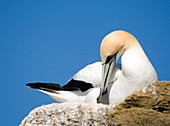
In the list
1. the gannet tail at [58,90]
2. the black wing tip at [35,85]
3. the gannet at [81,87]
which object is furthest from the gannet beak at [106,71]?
the black wing tip at [35,85]

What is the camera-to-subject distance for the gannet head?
5238 mm

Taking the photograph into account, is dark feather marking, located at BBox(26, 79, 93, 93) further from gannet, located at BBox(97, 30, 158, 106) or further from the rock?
the rock

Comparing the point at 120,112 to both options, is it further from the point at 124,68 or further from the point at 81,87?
the point at 81,87

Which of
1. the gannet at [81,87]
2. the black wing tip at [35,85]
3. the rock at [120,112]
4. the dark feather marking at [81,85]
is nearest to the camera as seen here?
the rock at [120,112]

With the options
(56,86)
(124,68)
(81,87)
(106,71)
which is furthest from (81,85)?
(124,68)

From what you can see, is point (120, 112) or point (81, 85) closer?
point (120, 112)

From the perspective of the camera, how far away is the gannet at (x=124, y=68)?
5.15 m

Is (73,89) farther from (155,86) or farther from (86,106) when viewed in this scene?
(155,86)

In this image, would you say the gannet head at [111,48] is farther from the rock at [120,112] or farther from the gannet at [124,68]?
Answer: the rock at [120,112]

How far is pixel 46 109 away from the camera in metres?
4.25

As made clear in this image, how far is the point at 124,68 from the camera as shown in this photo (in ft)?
17.4

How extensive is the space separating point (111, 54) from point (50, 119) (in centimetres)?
163

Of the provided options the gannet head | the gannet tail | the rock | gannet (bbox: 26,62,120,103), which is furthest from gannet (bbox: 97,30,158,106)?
the rock

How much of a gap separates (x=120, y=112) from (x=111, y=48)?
4.89 feet
